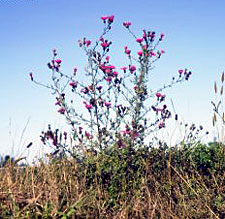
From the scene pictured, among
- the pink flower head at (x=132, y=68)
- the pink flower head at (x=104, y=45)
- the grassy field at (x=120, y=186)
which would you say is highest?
the pink flower head at (x=104, y=45)

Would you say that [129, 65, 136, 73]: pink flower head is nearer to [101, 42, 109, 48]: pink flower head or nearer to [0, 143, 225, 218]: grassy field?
[101, 42, 109, 48]: pink flower head

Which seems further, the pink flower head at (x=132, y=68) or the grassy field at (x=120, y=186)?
the pink flower head at (x=132, y=68)

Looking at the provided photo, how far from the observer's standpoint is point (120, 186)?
486 cm

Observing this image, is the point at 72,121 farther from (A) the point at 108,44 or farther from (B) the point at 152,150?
(B) the point at 152,150

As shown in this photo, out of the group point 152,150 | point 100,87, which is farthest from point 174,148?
point 100,87

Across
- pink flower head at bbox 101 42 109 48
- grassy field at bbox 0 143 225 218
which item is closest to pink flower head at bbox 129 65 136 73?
pink flower head at bbox 101 42 109 48

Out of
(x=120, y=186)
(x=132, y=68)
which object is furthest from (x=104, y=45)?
(x=120, y=186)

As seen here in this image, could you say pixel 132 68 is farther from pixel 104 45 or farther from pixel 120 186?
pixel 120 186

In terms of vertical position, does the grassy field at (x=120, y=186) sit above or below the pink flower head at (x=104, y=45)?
below

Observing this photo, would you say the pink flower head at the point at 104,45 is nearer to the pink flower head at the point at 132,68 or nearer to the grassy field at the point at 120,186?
the pink flower head at the point at 132,68

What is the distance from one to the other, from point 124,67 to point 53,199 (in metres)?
4.53

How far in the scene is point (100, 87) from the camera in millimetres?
7086

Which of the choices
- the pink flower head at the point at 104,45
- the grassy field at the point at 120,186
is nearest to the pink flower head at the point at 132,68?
the pink flower head at the point at 104,45

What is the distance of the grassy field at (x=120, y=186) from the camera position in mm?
3207
